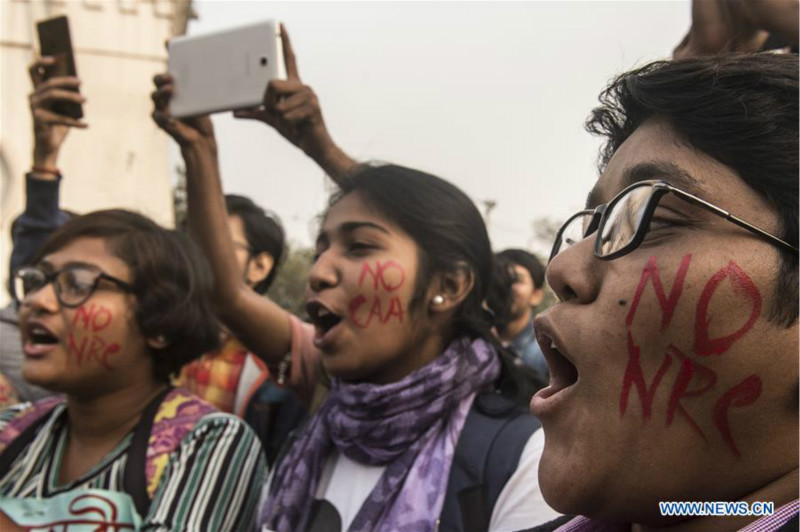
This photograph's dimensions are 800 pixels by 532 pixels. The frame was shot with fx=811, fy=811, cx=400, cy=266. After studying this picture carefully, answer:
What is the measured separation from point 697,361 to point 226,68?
7.68ft

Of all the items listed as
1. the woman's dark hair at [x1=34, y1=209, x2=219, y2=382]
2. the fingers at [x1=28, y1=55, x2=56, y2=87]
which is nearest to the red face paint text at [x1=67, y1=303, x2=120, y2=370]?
the woman's dark hair at [x1=34, y1=209, x2=219, y2=382]

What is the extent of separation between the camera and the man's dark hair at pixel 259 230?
4.00 m

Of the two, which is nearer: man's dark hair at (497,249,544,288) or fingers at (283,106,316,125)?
fingers at (283,106,316,125)

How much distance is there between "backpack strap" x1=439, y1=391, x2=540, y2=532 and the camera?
1.94 metres

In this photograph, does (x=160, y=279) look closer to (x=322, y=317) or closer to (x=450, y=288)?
(x=322, y=317)

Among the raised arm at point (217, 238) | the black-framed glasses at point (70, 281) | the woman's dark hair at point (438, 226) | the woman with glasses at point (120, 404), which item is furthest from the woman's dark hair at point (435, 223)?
the black-framed glasses at point (70, 281)

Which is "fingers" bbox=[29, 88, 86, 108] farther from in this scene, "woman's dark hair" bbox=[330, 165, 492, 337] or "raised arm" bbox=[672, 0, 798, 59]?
"raised arm" bbox=[672, 0, 798, 59]

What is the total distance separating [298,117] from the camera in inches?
117

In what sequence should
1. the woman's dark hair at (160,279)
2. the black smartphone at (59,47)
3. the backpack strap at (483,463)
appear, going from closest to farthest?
1. the backpack strap at (483,463)
2. the woman's dark hair at (160,279)
3. the black smartphone at (59,47)

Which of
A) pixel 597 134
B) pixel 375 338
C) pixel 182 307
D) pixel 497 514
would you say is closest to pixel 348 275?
pixel 375 338

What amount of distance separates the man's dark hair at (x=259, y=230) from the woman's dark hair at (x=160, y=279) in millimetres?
1111

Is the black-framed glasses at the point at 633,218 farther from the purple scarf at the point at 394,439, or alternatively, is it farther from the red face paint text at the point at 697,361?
the purple scarf at the point at 394,439

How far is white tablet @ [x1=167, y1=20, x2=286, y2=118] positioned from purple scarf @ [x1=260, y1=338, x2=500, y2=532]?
1201 millimetres

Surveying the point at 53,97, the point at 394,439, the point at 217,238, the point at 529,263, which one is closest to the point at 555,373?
the point at 394,439
